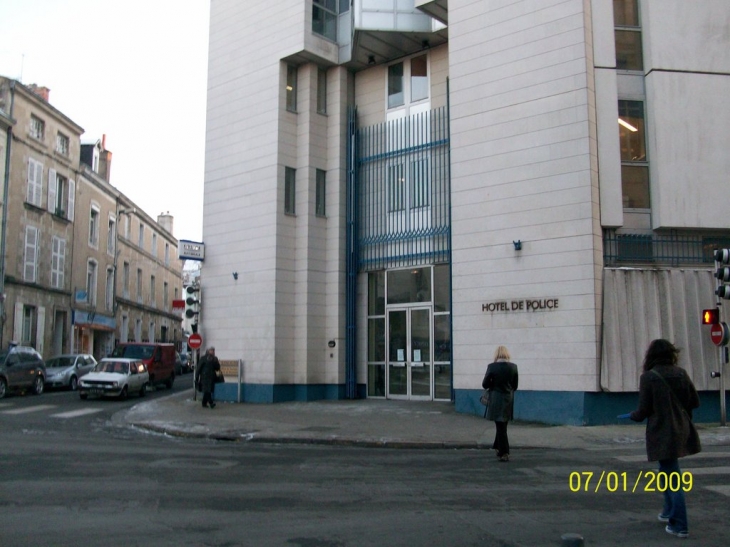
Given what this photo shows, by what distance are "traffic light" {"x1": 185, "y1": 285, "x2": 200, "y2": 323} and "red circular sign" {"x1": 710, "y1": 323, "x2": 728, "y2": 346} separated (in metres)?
13.4

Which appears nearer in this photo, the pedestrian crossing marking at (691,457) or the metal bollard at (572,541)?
the metal bollard at (572,541)

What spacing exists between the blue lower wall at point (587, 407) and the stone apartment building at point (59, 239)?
74.8 feet

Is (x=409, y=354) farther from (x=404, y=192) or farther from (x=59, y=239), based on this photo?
(x=59, y=239)

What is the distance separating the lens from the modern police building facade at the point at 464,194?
14320mm

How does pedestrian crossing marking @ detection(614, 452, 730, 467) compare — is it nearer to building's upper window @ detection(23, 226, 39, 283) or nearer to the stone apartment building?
the stone apartment building

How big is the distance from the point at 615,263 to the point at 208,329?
39.3ft

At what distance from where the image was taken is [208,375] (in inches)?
725

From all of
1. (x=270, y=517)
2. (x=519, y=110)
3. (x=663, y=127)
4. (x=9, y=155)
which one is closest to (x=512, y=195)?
(x=519, y=110)

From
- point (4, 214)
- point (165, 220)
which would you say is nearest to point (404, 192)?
point (4, 214)

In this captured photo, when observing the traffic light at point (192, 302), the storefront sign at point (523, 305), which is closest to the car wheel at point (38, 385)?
the traffic light at point (192, 302)

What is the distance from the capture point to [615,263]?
48.0ft

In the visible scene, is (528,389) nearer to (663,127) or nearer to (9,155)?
(663,127)

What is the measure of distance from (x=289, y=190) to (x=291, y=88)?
308 cm
